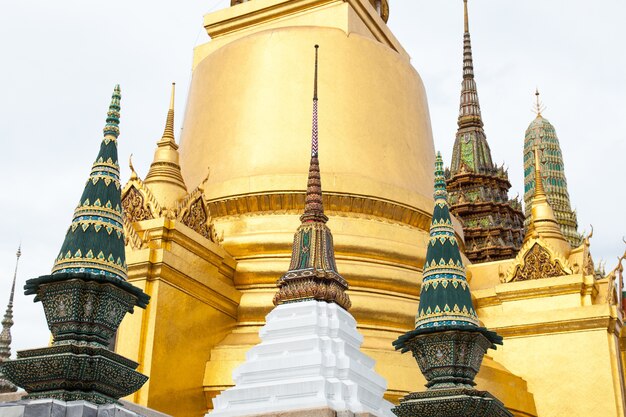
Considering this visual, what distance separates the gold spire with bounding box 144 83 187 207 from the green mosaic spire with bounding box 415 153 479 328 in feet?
16.8

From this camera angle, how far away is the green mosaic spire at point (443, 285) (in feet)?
14.8

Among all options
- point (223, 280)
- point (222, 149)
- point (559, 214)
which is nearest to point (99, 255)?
point (223, 280)

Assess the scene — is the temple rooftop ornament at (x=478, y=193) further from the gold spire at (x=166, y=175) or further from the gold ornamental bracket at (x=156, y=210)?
the gold ornamental bracket at (x=156, y=210)

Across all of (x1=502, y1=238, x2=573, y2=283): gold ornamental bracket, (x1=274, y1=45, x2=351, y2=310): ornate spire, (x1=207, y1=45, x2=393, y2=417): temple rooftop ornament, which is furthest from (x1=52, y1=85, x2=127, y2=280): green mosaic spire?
(x1=502, y1=238, x2=573, y2=283): gold ornamental bracket

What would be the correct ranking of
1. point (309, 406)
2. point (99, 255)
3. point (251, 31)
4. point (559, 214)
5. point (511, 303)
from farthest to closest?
1. point (559, 214)
2. point (251, 31)
3. point (511, 303)
4. point (309, 406)
5. point (99, 255)

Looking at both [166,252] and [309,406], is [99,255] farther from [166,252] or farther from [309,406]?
[166,252]

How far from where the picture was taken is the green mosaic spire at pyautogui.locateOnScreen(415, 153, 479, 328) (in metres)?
4.52

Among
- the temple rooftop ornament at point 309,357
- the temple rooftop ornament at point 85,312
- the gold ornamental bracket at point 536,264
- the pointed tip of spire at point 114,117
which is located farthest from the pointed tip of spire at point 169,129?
the temple rooftop ornament at point 85,312

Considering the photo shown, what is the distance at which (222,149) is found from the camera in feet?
37.0

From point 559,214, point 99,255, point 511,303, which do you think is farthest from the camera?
point 559,214

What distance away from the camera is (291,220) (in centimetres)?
1022

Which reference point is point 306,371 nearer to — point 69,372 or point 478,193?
point 69,372

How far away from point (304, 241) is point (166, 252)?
1.40 metres

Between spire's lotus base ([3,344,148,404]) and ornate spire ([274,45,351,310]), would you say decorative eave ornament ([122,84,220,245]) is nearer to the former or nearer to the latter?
ornate spire ([274,45,351,310])
